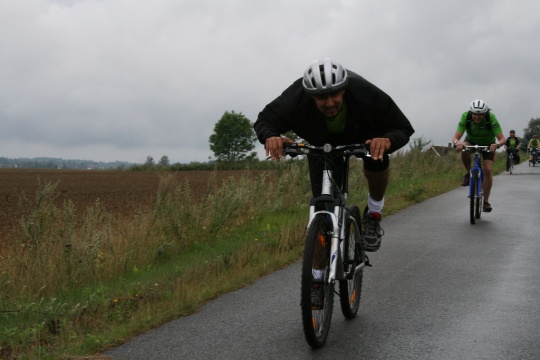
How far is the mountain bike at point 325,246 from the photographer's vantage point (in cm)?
426

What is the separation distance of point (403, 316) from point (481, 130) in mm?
6820

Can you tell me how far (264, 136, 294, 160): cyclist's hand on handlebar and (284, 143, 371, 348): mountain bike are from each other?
0.16ft

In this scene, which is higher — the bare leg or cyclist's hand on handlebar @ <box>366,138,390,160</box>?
cyclist's hand on handlebar @ <box>366,138,390,160</box>

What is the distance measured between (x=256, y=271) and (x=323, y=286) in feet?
9.54

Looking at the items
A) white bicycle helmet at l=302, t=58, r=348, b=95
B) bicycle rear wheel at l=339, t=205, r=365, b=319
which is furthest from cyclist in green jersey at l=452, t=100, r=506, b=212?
white bicycle helmet at l=302, t=58, r=348, b=95

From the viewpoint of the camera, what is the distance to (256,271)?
7.36 m

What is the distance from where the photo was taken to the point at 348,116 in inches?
198

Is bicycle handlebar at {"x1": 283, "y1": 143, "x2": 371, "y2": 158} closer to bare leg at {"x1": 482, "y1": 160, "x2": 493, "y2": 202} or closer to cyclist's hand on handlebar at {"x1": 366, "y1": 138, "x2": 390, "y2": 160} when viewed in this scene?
cyclist's hand on handlebar at {"x1": 366, "y1": 138, "x2": 390, "y2": 160}

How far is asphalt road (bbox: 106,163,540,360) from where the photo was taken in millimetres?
4586

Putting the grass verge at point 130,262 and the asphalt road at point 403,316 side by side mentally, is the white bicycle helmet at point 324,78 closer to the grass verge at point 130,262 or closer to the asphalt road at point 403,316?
the asphalt road at point 403,316

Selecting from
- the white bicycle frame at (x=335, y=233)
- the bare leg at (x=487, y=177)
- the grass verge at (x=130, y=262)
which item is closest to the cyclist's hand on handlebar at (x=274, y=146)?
the white bicycle frame at (x=335, y=233)

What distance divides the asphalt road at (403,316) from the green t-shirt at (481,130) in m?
2.83

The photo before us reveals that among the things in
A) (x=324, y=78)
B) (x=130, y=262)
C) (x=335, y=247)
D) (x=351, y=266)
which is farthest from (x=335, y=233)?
(x=130, y=262)

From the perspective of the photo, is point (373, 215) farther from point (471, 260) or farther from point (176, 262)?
point (176, 262)
